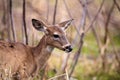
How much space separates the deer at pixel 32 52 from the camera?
1030 centimetres

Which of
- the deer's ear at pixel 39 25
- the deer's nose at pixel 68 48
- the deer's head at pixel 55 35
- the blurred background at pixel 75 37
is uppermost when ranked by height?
the deer's ear at pixel 39 25

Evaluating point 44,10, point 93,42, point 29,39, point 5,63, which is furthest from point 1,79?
point 93,42

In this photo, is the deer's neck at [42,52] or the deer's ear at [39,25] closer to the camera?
the deer's ear at [39,25]

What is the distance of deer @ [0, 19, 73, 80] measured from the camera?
33.8 ft

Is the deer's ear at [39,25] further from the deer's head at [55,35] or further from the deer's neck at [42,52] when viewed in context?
the deer's neck at [42,52]

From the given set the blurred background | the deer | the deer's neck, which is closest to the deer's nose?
the deer

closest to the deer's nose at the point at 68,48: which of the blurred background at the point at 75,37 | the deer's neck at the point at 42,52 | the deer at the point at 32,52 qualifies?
the deer at the point at 32,52

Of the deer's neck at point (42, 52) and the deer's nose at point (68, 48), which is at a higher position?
the deer's nose at point (68, 48)

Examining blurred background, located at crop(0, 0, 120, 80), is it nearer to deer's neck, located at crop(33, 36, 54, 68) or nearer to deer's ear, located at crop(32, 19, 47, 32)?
deer's neck, located at crop(33, 36, 54, 68)

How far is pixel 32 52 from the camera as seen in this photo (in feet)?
35.7

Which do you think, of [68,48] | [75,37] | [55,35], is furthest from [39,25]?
[75,37]

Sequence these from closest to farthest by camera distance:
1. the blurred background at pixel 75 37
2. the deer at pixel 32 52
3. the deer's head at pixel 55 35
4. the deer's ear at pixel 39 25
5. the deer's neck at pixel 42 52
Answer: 1. the deer at pixel 32 52
2. the deer's head at pixel 55 35
3. the deer's ear at pixel 39 25
4. the deer's neck at pixel 42 52
5. the blurred background at pixel 75 37

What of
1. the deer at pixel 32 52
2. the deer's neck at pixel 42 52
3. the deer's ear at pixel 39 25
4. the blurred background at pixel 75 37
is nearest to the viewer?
the deer at pixel 32 52

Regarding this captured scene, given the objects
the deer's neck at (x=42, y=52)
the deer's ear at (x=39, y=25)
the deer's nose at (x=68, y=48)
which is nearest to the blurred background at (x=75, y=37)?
the deer's neck at (x=42, y=52)
